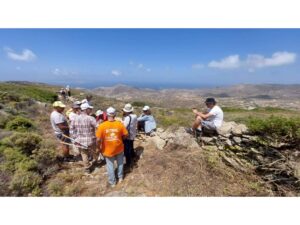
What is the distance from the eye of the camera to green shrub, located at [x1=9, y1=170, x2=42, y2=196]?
15.0ft

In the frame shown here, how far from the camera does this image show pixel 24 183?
15.3 ft

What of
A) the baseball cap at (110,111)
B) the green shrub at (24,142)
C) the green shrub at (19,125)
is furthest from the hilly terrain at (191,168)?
the green shrub at (19,125)

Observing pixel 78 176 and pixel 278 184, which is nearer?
pixel 278 184

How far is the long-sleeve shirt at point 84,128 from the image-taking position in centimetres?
536

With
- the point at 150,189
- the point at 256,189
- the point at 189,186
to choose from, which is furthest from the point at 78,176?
the point at 256,189

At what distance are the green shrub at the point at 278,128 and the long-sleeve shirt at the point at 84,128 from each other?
11.8 ft

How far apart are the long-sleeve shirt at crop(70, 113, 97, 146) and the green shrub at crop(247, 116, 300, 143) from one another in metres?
3.61

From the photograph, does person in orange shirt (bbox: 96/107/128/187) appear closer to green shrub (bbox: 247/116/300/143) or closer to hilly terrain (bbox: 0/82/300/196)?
hilly terrain (bbox: 0/82/300/196)

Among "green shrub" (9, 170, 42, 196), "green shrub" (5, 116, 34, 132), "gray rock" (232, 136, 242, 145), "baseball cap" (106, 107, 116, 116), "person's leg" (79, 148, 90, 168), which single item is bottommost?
"green shrub" (9, 170, 42, 196)

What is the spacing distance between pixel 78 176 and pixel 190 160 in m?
2.54

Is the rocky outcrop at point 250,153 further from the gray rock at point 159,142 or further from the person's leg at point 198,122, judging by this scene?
the person's leg at point 198,122

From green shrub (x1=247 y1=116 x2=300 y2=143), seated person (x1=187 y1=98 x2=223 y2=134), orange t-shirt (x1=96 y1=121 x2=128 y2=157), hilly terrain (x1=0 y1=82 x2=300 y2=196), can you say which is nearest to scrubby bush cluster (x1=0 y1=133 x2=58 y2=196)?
hilly terrain (x1=0 y1=82 x2=300 y2=196)

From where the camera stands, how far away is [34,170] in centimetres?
529

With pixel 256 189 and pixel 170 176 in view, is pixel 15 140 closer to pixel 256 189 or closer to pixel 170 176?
pixel 170 176
